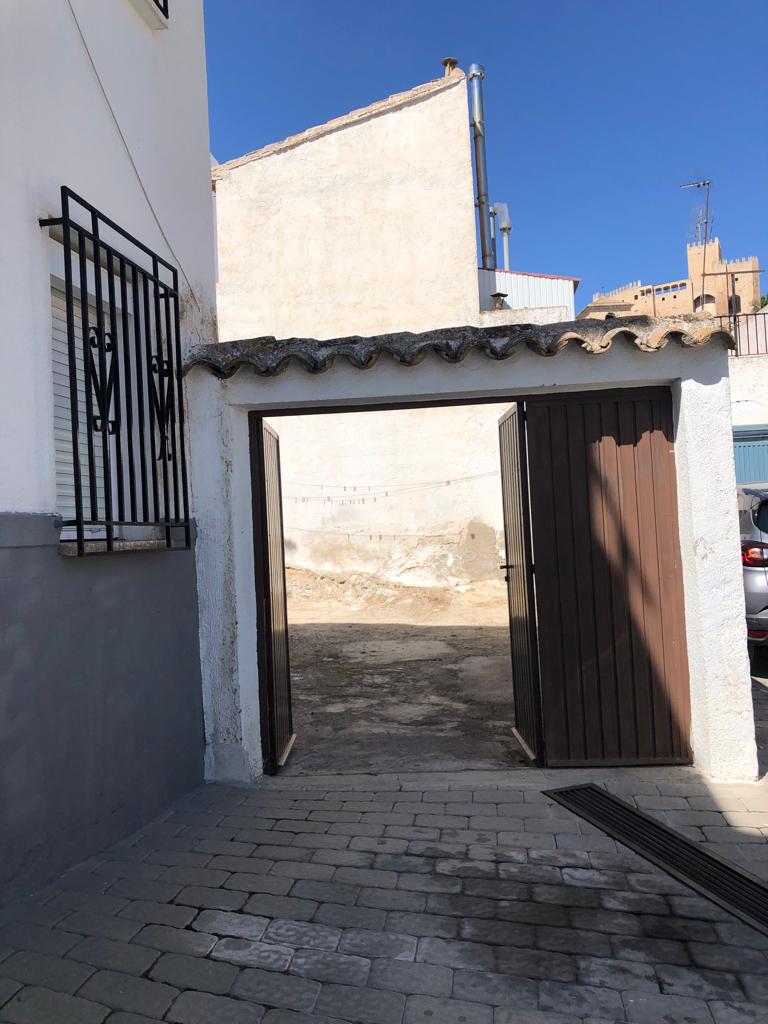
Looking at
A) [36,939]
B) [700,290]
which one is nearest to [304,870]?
[36,939]

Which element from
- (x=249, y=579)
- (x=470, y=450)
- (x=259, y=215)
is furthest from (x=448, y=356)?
(x=259, y=215)

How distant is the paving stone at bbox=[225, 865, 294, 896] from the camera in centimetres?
325

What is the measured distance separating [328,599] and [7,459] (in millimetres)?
11238

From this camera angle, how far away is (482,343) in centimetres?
448

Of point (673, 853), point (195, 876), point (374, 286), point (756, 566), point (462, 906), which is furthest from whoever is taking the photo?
point (374, 286)

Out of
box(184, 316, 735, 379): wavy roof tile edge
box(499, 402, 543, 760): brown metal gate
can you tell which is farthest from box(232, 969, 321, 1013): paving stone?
box(184, 316, 735, 379): wavy roof tile edge

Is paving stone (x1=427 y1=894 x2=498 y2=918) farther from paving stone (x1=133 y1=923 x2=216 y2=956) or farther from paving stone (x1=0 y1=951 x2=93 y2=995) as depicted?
paving stone (x1=0 y1=951 x2=93 y2=995)

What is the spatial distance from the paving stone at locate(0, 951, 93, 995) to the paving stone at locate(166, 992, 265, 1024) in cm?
39

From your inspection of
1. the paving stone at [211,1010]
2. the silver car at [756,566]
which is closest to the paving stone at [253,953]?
the paving stone at [211,1010]

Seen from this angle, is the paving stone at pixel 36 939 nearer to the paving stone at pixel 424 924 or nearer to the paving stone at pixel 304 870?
the paving stone at pixel 304 870

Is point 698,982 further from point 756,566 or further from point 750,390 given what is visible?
point 750,390

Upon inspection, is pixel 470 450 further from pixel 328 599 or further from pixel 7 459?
pixel 7 459

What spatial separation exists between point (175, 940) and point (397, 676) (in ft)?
17.9

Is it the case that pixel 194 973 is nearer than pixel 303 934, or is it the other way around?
pixel 194 973
